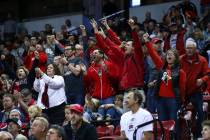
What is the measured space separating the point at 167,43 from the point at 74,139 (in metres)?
6.23

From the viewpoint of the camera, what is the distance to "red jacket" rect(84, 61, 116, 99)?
15188mm

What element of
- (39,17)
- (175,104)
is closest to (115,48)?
(175,104)

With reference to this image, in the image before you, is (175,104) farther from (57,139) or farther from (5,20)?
(5,20)

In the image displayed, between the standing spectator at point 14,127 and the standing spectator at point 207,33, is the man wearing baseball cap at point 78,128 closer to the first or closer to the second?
the standing spectator at point 14,127

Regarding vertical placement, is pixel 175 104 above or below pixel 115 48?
below

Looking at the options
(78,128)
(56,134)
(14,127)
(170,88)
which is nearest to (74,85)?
(14,127)

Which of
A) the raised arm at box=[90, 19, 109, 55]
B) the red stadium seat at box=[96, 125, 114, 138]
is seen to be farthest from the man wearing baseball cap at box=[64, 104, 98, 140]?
the raised arm at box=[90, 19, 109, 55]

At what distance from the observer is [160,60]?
547 inches

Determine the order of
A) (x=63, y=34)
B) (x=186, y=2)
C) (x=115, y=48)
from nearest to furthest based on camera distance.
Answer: (x=115, y=48), (x=186, y=2), (x=63, y=34)

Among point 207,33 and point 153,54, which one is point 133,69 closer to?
point 153,54

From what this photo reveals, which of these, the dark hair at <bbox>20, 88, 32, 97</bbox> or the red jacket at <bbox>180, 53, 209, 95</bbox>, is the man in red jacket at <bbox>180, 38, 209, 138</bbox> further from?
the dark hair at <bbox>20, 88, 32, 97</bbox>

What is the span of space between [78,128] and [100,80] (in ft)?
11.4

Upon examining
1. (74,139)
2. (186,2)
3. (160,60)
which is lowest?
(74,139)

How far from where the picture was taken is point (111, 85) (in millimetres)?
15305
